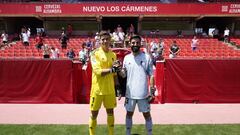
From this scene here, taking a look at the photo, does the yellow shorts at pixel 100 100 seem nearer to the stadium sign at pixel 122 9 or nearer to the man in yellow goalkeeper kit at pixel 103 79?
the man in yellow goalkeeper kit at pixel 103 79

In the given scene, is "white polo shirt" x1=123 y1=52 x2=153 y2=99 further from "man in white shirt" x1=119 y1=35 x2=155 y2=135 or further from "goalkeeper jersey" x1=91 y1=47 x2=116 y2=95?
"goalkeeper jersey" x1=91 y1=47 x2=116 y2=95

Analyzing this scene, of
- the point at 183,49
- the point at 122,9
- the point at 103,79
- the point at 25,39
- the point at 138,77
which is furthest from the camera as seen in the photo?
the point at 122,9

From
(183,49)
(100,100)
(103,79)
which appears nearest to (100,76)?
(103,79)

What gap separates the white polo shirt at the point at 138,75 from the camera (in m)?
6.06

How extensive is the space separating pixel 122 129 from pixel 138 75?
1635 millimetres

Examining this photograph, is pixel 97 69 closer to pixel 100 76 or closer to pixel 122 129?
pixel 100 76

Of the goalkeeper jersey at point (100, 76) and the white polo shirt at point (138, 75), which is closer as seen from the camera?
the white polo shirt at point (138, 75)

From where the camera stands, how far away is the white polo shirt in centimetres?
606

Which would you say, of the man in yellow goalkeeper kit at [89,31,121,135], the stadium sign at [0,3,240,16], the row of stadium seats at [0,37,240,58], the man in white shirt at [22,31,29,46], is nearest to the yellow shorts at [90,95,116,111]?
the man in yellow goalkeeper kit at [89,31,121,135]

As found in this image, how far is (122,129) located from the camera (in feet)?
23.9

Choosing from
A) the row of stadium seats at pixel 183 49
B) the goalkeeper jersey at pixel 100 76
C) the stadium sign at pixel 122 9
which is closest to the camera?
the goalkeeper jersey at pixel 100 76

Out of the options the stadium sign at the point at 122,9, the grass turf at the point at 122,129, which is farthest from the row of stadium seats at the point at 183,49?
the grass turf at the point at 122,129

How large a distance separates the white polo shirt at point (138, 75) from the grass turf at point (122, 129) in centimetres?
121

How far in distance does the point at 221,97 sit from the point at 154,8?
54.8ft
